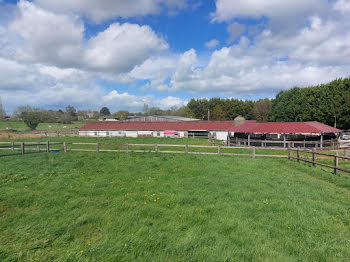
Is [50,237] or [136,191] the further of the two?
[136,191]

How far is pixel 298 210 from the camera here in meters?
5.90

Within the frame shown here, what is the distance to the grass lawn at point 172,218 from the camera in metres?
4.07

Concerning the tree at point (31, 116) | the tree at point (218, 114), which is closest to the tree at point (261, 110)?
the tree at point (218, 114)

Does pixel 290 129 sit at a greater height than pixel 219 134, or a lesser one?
greater

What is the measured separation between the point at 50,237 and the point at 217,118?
78.1 metres

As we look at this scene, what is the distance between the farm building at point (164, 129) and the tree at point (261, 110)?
132 feet

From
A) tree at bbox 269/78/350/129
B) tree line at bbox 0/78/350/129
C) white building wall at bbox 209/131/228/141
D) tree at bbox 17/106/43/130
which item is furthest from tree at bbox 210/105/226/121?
tree at bbox 17/106/43/130

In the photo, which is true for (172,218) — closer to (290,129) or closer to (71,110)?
A: (290,129)

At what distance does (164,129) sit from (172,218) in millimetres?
41952

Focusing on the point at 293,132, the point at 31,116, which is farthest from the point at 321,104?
the point at 31,116

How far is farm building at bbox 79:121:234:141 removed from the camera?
44844 mm

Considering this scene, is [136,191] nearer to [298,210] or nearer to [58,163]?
[298,210]

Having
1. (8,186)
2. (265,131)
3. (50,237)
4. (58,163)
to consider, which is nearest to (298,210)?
(50,237)

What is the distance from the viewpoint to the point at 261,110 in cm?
8312
